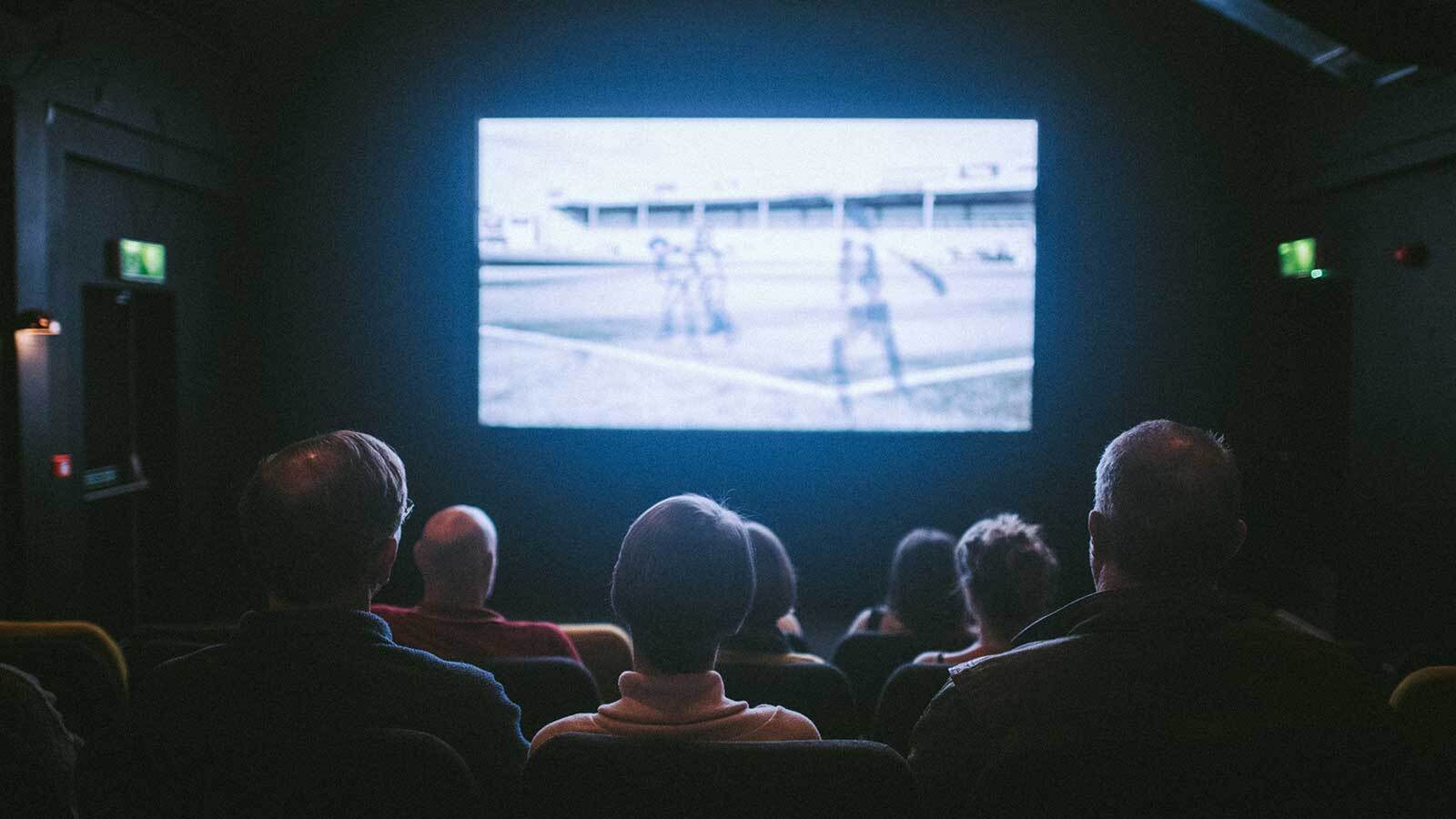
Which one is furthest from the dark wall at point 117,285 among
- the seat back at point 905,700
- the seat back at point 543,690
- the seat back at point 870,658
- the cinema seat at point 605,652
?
the seat back at point 905,700

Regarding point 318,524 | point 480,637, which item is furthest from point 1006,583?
point 318,524

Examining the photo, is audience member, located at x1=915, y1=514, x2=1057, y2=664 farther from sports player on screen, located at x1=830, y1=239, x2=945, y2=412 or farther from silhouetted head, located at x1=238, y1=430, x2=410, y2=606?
sports player on screen, located at x1=830, y1=239, x2=945, y2=412

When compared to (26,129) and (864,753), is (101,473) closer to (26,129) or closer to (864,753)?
(26,129)

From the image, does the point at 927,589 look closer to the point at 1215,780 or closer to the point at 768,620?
the point at 768,620

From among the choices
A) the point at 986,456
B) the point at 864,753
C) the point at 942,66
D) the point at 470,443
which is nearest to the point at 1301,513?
the point at 986,456

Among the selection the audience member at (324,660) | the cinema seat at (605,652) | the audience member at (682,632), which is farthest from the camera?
the cinema seat at (605,652)

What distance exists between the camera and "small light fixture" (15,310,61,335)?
347 centimetres

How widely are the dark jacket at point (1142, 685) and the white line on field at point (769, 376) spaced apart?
372 cm

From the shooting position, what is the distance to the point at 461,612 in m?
2.28

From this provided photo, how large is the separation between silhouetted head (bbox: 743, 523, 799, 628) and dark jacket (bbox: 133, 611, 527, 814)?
1009 mm

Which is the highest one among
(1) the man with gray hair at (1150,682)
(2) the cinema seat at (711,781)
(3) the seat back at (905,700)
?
(1) the man with gray hair at (1150,682)

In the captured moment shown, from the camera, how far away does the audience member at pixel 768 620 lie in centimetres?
221

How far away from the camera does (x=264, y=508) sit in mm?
1428

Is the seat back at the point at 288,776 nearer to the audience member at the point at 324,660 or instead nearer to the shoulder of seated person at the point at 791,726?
the audience member at the point at 324,660
